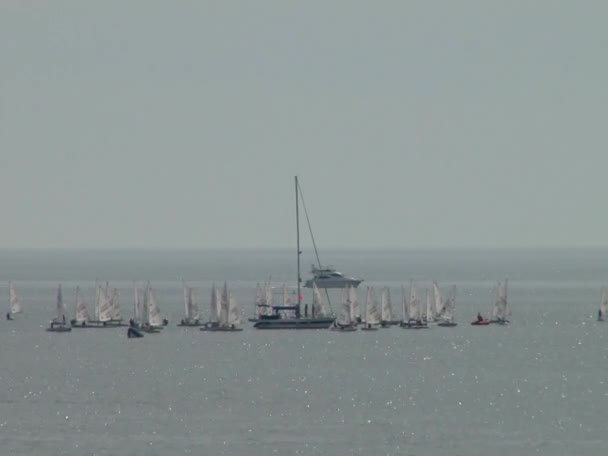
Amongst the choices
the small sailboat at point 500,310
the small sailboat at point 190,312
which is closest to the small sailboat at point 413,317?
the small sailboat at point 500,310

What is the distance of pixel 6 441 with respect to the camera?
7625 cm

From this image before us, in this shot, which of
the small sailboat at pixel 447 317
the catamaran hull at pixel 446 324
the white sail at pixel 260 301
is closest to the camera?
the catamaran hull at pixel 446 324

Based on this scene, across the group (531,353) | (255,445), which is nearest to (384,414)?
(255,445)

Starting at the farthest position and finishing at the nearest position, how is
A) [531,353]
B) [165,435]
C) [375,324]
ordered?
1. [375,324]
2. [531,353]
3. [165,435]

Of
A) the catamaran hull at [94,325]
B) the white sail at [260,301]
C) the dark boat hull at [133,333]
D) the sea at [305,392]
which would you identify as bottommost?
the sea at [305,392]

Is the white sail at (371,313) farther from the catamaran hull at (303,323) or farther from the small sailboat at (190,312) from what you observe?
the small sailboat at (190,312)

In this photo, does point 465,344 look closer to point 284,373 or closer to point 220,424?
point 284,373

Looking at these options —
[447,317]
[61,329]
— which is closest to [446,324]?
[447,317]

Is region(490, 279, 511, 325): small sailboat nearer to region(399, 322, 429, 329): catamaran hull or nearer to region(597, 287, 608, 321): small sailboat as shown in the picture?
region(399, 322, 429, 329): catamaran hull

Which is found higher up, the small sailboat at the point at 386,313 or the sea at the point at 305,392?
the small sailboat at the point at 386,313

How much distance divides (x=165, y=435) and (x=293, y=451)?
8126 mm

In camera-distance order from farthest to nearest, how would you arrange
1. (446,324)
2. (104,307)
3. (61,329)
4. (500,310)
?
1. (500,310)
2. (104,307)
3. (446,324)
4. (61,329)

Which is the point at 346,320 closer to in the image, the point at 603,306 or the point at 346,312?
the point at 346,312

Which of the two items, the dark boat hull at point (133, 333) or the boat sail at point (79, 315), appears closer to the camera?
the dark boat hull at point (133, 333)
